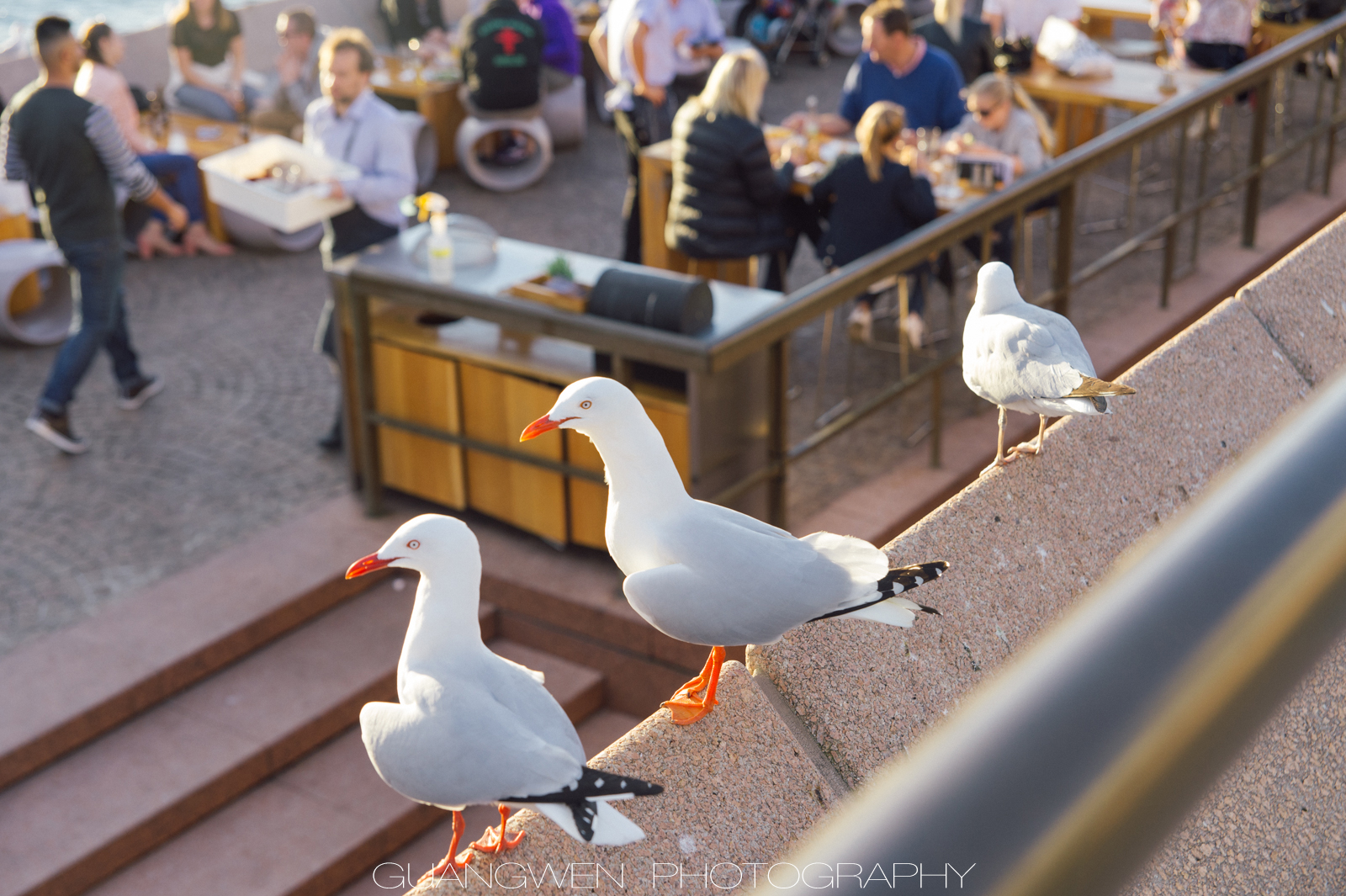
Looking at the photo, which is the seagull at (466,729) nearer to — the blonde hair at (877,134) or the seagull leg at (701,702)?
the seagull leg at (701,702)

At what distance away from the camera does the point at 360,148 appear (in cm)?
646

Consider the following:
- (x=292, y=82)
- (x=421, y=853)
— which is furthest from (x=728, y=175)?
(x=292, y=82)

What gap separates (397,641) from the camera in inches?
225

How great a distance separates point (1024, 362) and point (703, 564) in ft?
2.29

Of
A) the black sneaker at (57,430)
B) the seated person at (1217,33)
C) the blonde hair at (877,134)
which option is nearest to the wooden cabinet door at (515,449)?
the blonde hair at (877,134)

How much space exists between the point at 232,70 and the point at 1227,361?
9818 mm

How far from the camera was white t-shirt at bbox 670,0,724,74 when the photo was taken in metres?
9.75

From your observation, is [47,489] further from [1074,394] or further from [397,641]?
[1074,394]

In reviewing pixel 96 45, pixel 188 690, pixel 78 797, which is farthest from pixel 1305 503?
pixel 96 45

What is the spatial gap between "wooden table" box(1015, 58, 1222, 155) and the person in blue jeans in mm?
5964

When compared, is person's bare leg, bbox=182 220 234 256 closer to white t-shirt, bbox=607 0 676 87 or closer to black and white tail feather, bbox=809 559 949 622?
white t-shirt, bbox=607 0 676 87

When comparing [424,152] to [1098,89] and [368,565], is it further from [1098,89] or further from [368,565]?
[368,565]

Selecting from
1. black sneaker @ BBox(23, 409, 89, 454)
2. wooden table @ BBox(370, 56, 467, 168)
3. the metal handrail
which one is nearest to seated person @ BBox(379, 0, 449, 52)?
wooden table @ BBox(370, 56, 467, 168)

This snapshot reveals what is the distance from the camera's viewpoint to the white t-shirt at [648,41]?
8922 mm
